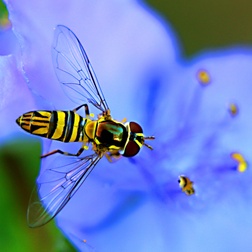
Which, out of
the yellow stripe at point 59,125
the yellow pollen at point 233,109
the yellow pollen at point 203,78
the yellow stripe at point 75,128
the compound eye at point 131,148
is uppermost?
the yellow stripe at point 59,125

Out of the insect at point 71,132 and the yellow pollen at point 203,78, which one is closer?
the insect at point 71,132

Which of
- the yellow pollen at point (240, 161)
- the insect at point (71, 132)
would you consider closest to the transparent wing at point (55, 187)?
the insect at point (71, 132)

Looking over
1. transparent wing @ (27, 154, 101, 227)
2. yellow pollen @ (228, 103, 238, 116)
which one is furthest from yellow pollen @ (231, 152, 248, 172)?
transparent wing @ (27, 154, 101, 227)

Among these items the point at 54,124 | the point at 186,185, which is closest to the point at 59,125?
the point at 54,124

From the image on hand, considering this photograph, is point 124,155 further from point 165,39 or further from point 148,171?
point 165,39

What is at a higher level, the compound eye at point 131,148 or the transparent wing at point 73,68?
the transparent wing at point 73,68

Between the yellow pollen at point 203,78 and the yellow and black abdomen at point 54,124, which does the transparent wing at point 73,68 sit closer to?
the yellow and black abdomen at point 54,124

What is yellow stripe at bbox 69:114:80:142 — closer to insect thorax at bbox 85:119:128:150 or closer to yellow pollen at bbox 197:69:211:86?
insect thorax at bbox 85:119:128:150
